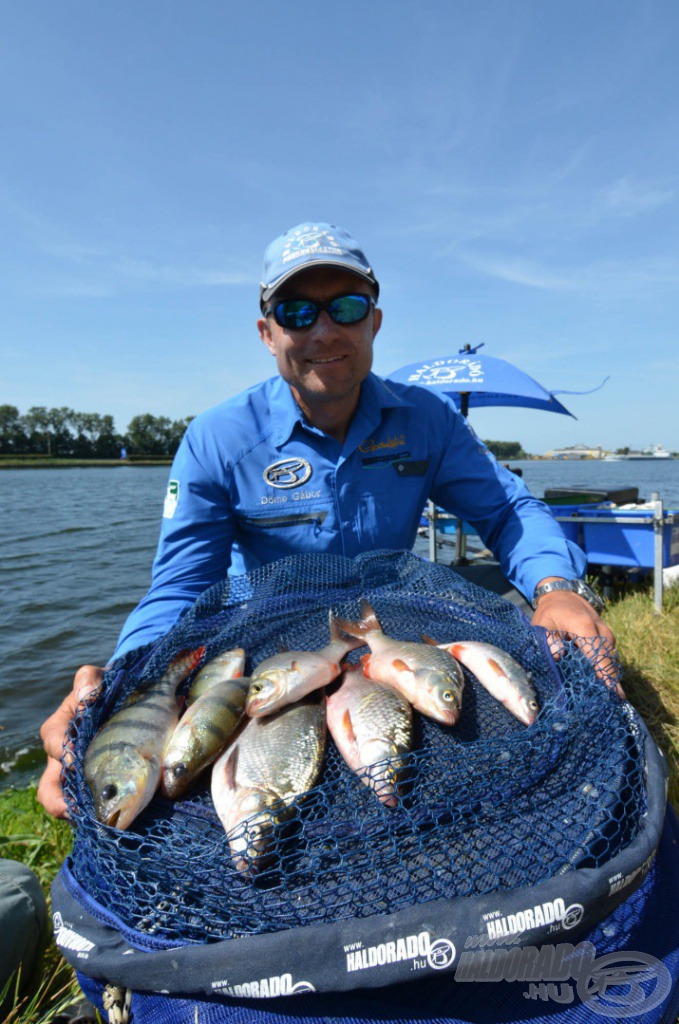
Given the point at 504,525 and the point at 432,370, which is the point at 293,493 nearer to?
the point at 504,525

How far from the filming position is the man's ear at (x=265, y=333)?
3.32 meters

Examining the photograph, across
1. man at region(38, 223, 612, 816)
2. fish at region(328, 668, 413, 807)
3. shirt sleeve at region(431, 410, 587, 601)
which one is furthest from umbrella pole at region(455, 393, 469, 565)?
fish at region(328, 668, 413, 807)

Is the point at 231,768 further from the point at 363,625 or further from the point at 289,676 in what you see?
the point at 363,625

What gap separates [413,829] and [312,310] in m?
2.44

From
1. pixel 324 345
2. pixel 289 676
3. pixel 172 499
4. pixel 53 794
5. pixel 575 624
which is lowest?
pixel 53 794

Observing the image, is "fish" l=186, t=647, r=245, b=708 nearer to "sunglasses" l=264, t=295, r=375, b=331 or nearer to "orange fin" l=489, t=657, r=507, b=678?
"orange fin" l=489, t=657, r=507, b=678

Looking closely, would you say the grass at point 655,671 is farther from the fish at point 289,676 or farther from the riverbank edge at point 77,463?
the riverbank edge at point 77,463

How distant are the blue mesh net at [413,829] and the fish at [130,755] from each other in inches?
1.8

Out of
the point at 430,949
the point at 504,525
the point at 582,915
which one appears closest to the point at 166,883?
the point at 430,949

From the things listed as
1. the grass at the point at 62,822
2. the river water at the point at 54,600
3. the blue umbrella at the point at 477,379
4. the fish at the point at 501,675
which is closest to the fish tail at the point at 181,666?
the fish at the point at 501,675

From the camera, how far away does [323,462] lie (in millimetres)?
3344

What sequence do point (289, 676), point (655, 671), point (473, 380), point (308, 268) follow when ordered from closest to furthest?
1. point (289, 676)
2. point (308, 268)
3. point (655, 671)
4. point (473, 380)

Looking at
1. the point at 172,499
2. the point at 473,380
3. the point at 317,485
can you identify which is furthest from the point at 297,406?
the point at 473,380

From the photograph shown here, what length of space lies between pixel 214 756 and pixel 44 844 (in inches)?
95.0
